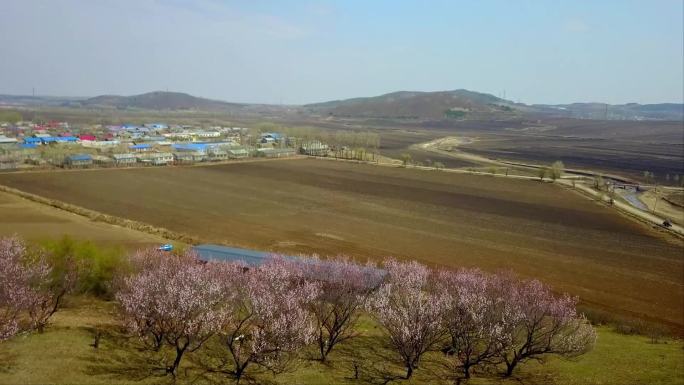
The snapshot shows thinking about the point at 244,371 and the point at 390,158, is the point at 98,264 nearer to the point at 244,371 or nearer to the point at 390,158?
the point at 244,371

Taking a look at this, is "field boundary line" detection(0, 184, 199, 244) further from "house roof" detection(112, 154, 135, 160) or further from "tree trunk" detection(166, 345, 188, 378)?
"house roof" detection(112, 154, 135, 160)

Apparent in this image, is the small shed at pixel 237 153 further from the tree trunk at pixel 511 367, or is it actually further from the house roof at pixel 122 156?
the tree trunk at pixel 511 367

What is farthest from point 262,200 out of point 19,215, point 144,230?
point 19,215

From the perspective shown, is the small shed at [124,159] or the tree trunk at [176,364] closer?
the tree trunk at [176,364]

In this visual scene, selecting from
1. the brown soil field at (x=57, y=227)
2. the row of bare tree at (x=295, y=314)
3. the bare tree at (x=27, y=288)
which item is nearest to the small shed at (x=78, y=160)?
the brown soil field at (x=57, y=227)

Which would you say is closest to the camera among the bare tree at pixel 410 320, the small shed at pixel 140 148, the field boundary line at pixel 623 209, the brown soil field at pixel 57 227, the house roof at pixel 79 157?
the bare tree at pixel 410 320

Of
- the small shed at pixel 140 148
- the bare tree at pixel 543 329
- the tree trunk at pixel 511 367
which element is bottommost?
the tree trunk at pixel 511 367

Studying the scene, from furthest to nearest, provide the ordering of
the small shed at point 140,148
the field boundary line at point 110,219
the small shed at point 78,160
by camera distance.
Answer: the small shed at point 140,148
the small shed at point 78,160
the field boundary line at point 110,219
